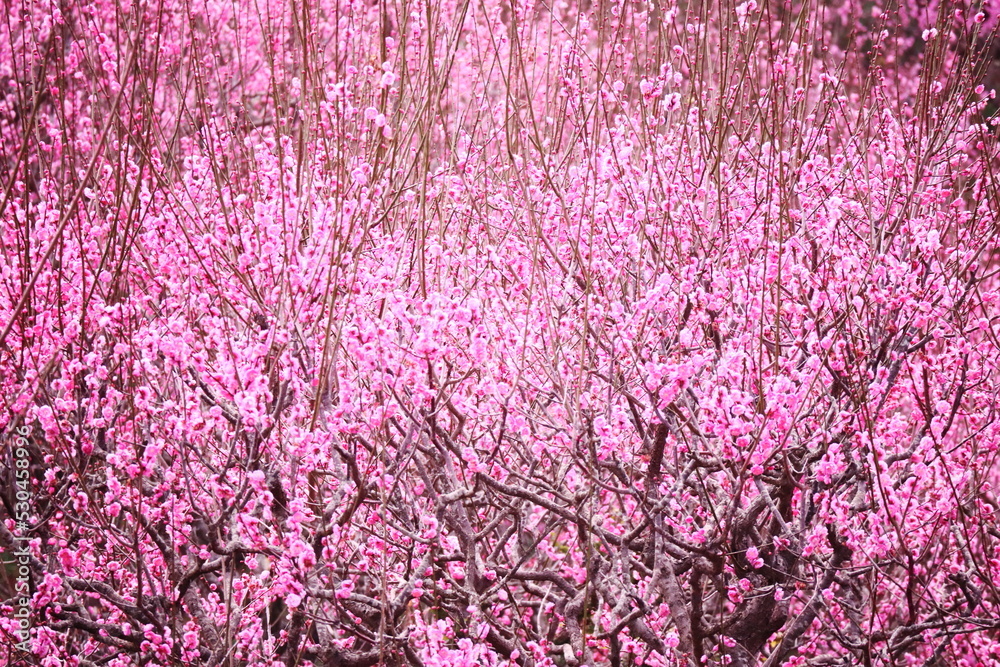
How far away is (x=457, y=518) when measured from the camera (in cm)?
420

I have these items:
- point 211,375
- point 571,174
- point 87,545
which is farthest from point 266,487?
point 571,174

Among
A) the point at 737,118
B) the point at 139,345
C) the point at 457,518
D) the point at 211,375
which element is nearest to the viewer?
the point at 211,375

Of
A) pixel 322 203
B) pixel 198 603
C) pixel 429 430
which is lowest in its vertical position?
pixel 198 603

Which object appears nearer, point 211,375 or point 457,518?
point 211,375

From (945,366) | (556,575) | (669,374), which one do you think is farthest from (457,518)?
(945,366)

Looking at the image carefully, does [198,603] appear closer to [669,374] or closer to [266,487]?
[266,487]

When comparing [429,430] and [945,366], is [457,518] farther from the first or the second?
[945,366]

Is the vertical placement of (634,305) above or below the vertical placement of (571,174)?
below

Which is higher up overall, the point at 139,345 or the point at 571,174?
the point at 571,174

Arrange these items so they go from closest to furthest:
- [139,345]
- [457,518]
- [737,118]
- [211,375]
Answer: [211,375], [139,345], [457,518], [737,118]

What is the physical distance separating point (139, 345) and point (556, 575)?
7.73ft

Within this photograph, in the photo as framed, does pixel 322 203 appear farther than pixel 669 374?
Yes

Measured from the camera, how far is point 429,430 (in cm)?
368

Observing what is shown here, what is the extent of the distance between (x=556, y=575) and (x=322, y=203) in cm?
229
